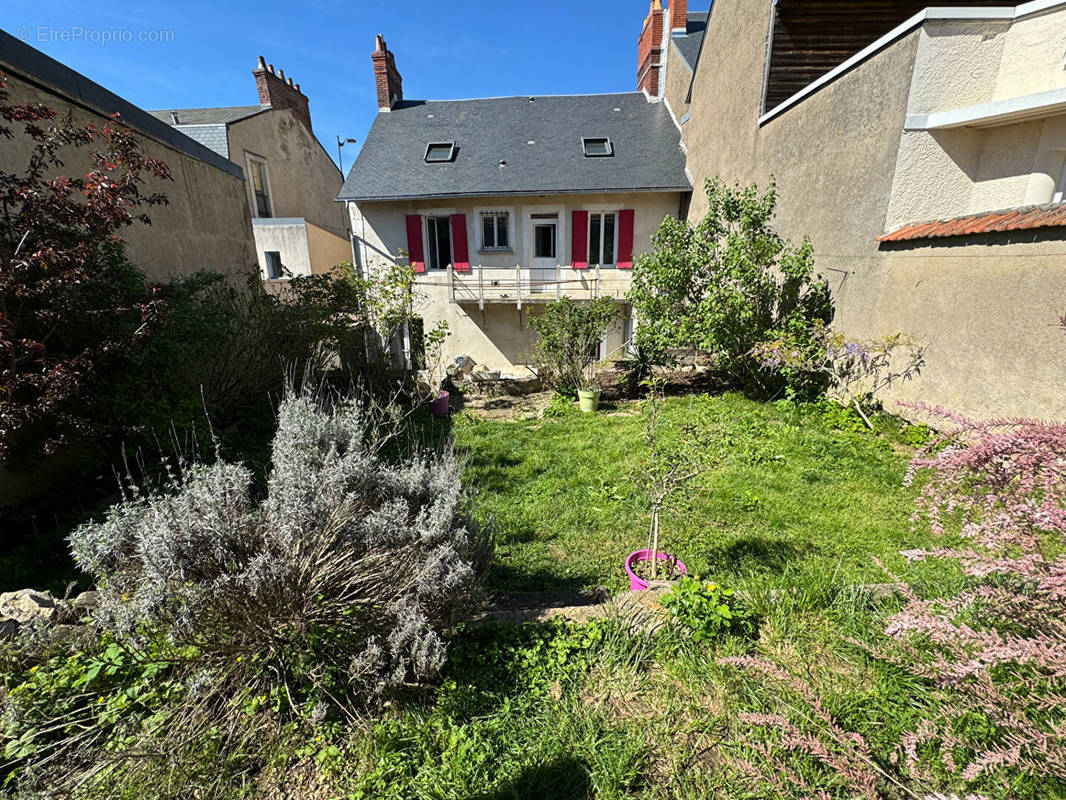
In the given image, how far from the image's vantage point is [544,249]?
12.8m

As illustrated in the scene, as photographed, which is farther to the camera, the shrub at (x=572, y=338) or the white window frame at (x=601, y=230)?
the white window frame at (x=601, y=230)

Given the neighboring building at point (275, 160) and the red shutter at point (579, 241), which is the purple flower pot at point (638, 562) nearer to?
the red shutter at point (579, 241)

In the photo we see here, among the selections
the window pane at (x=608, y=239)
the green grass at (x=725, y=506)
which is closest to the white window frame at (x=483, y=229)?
the window pane at (x=608, y=239)

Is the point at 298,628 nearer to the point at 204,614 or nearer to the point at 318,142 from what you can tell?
the point at 204,614

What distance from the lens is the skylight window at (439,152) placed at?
12781 millimetres

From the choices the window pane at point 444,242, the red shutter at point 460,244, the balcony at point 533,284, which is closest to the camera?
the balcony at point 533,284

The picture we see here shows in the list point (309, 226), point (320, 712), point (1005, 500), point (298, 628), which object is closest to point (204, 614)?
point (298, 628)

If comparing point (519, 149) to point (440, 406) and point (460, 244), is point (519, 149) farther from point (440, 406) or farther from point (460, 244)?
point (440, 406)

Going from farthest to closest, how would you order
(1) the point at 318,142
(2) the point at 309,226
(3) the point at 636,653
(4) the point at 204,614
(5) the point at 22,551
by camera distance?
(1) the point at 318,142, (2) the point at 309,226, (5) the point at 22,551, (3) the point at 636,653, (4) the point at 204,614

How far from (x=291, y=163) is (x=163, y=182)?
11.2m

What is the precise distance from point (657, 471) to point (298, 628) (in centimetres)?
235

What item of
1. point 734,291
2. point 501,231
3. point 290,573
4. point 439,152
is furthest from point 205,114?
point 290,573

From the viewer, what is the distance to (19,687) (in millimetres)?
1812

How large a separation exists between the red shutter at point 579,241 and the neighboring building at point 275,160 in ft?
25.1
